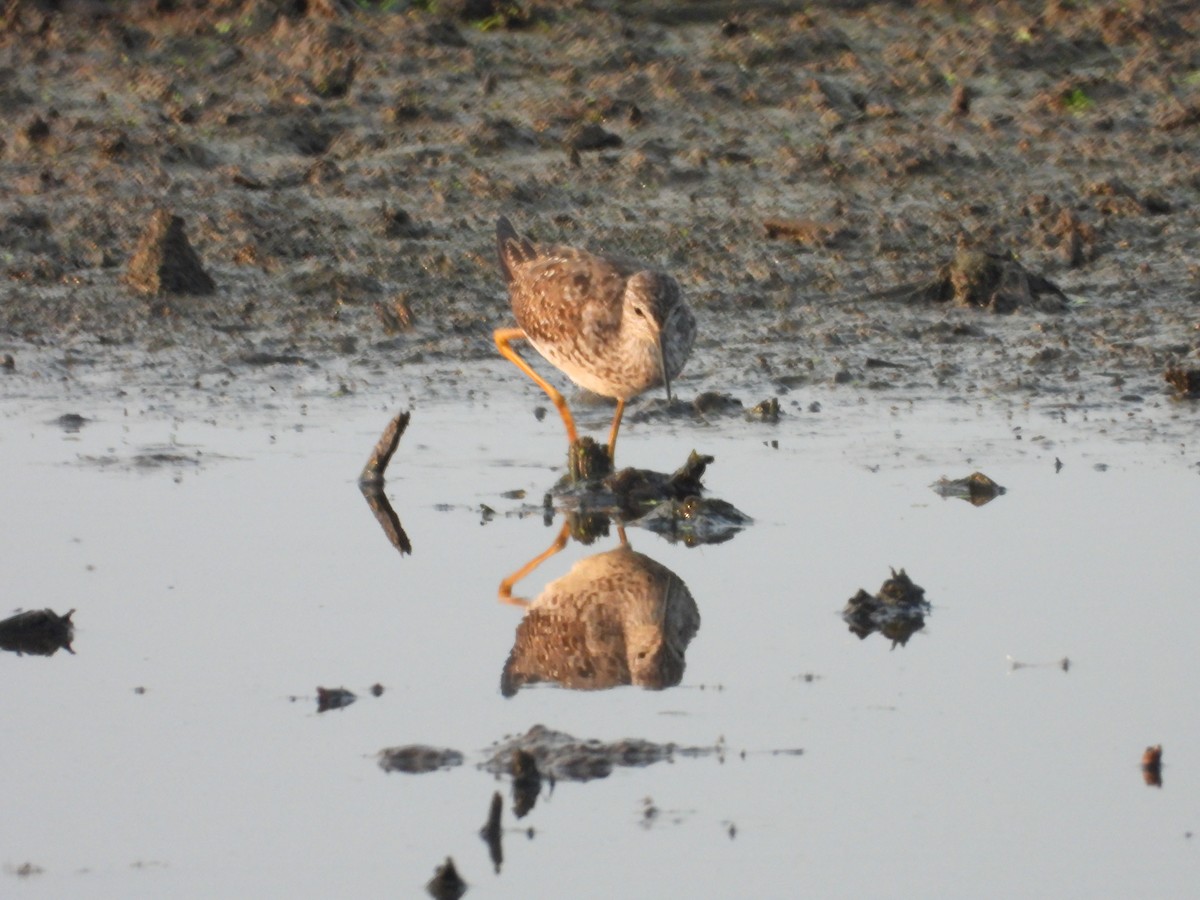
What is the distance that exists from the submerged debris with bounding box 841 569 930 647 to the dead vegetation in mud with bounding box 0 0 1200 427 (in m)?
2.99

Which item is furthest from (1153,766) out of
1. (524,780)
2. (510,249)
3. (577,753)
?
(510,249)

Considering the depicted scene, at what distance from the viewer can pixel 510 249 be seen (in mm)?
10156

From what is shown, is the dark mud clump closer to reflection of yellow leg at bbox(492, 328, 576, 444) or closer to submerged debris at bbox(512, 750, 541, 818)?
reflection of yellow leg at bbox(492, 328, 576, 444)

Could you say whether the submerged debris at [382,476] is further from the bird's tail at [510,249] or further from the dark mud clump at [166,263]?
the dark mud clump at [166,263]

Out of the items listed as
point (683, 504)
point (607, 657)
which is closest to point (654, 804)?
point (607, 657)

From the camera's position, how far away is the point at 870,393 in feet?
32.6

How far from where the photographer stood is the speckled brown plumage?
6410 mm

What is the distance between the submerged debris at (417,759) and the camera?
18.5 ft

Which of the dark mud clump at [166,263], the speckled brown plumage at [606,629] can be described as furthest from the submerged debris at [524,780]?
the dark mud clump at [166,263]

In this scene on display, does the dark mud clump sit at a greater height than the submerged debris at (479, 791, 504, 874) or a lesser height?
greater

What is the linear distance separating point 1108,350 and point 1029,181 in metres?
2.72

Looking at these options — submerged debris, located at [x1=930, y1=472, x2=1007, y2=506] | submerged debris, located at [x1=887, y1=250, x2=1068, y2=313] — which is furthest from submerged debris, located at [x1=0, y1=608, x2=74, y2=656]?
submerged debris, located at [x1=887, y1=250, x2=1068, y2=313]

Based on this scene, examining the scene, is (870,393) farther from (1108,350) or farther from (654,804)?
A: (654,804)

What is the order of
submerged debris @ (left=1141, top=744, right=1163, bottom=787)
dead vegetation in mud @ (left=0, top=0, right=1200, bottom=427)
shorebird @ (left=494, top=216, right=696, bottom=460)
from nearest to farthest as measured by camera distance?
submerged debris @ (left=1141, top=744, right=1163, bottom=787), shorebird @ (left=494, top=216, right=696, bottom=460), dead vegetation in mud @ (left=0, top=0, right=1200, bottom=427)
